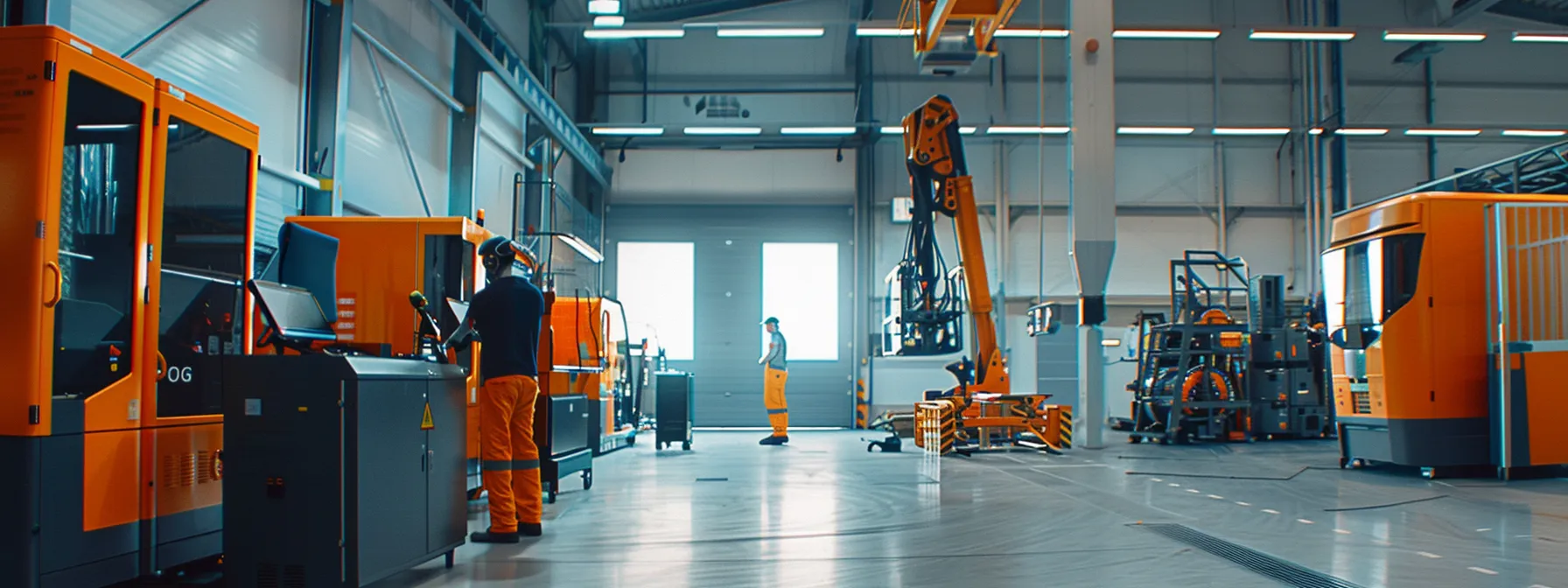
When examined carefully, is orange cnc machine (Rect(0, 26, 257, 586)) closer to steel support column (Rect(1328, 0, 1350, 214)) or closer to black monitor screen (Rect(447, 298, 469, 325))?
black monitor screen (Rect(447, 298, 469, 325))

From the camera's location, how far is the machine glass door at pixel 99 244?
405 cm

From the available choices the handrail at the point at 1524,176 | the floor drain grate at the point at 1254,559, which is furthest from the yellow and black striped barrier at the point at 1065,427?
the floor drain grate at the point at 1254,559

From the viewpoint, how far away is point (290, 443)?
13.9ft

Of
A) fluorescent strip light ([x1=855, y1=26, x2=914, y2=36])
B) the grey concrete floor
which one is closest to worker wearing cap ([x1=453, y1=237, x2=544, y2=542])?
the grey concrete floor

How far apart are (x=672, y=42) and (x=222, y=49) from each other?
47.3 ft

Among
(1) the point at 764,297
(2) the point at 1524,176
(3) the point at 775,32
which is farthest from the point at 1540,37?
(1) the point at 764,297

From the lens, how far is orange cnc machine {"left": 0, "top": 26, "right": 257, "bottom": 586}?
3.87 meters

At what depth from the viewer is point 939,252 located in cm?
1349

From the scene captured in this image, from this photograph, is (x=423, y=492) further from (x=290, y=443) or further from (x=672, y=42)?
(x=672, y=42)

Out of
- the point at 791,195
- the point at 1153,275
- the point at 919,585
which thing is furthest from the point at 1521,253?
the point at 791,195

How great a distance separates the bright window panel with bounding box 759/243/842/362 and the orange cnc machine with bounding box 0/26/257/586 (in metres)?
16.4

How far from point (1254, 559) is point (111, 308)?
574 cm

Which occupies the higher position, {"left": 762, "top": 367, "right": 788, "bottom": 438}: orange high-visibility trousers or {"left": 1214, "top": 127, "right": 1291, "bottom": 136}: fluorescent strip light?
{"left": 1214, "top": 127, "right": 1291, "bottom": 136}: fluorescent strip light

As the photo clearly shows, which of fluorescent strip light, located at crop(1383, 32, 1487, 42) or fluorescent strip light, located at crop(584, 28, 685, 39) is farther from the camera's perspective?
fluorescent strip light, located at crop(1383, 32, 1487, 42)
